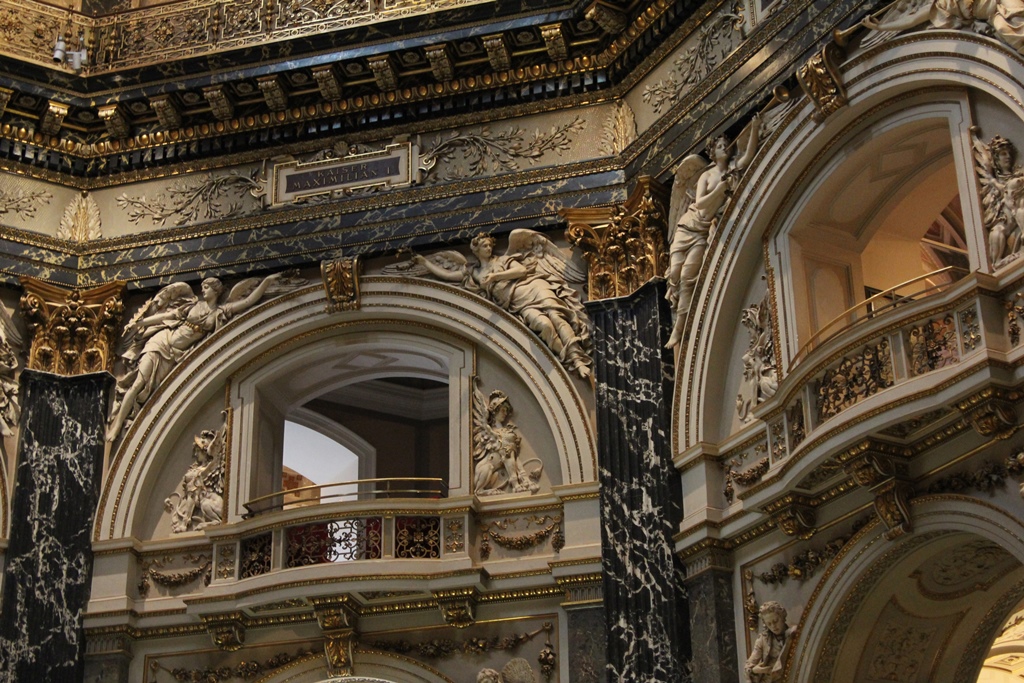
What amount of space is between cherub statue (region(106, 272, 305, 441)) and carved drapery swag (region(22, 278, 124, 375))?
0.26 m

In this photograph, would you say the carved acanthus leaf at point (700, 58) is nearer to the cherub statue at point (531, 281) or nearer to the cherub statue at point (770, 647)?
the cherub statue at point (531, 281)

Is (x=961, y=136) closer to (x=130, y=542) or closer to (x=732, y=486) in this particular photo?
(x=732, y=486)

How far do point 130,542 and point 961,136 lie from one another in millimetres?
9930

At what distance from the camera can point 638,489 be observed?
16.3 m

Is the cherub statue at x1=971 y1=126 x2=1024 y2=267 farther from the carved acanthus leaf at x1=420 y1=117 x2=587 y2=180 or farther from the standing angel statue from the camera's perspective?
the standing angel statue

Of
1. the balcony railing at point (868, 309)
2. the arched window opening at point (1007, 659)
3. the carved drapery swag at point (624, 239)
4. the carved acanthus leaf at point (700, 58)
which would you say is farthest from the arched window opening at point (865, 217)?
the arched window opening at point (1007, 659)

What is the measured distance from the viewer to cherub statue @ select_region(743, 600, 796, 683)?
14.4 metres

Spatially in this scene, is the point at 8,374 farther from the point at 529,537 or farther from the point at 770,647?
the point at 770,647

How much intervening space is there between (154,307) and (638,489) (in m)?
6.58

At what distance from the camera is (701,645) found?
1508cm

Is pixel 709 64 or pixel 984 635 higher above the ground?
pixel 709 64

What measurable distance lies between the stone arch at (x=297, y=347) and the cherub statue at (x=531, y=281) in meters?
0.15

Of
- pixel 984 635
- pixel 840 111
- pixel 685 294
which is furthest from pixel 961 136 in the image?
pixel 984 635

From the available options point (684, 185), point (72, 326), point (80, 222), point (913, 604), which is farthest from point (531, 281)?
point (80, 222)
